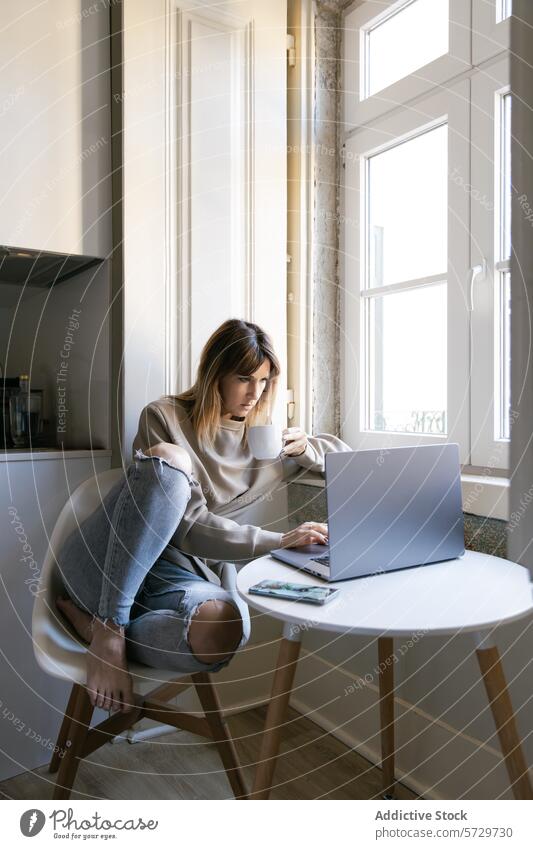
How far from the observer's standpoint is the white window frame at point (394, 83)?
1.24 m

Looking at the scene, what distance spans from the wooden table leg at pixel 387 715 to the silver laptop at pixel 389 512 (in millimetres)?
296

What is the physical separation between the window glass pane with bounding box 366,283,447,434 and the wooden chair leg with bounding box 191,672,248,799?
28.2 inches

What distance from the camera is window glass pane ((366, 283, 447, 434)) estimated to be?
53.6 inches

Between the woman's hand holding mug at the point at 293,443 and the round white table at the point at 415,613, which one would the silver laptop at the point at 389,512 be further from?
the woman's hand holding mug at the point at 293,443

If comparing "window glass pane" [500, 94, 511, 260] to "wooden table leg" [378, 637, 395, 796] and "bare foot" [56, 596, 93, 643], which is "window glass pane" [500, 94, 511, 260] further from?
"bare foot" [56, 596, 93, 643]

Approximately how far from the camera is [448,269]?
130 centimetres

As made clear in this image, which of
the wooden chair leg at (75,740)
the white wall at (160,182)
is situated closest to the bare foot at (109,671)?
the wooden chair leg at (75,740)

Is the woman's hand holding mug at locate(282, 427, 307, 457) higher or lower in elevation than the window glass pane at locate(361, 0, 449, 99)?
lower

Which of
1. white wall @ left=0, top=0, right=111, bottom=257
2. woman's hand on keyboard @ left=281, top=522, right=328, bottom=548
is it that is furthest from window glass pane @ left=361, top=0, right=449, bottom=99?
woman's hand on keyboard @ left=281, top=522, right=328, bottom=548
